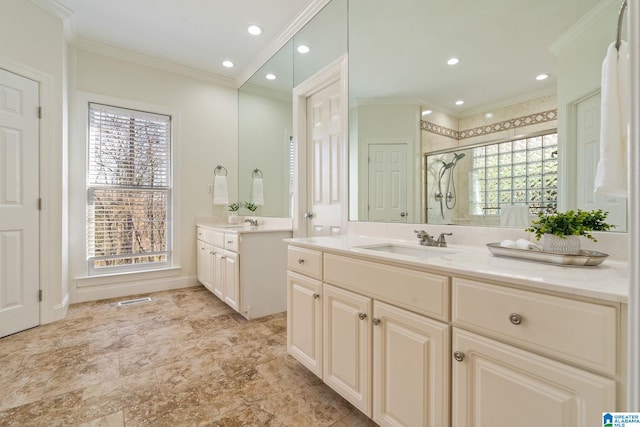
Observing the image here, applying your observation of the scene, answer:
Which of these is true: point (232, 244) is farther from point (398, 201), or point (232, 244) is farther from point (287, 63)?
point (287, 63)

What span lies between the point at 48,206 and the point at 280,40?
282cm

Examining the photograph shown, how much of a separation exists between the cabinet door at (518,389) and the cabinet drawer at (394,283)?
0.43 ft

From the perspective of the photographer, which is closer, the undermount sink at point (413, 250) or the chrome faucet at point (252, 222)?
the undermount sink at point (413, 250)

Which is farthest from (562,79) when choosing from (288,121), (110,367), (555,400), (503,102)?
A: (110,367)

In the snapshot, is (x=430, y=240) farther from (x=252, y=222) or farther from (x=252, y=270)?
(x=252, y=222)

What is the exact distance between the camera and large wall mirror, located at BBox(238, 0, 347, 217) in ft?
8.39

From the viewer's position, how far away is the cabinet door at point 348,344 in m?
1.34

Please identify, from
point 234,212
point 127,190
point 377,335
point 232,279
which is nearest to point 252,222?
point 234,212

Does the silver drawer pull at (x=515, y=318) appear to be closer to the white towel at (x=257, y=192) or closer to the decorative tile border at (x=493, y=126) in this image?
the decorative tile border at (x=493, y=126)

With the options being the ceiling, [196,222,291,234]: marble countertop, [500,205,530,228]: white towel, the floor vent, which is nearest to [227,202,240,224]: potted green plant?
[196,222,291,234]: marble countertop

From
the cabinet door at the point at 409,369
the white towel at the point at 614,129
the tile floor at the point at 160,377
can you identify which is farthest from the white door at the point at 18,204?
the white towel at the point at 614,129

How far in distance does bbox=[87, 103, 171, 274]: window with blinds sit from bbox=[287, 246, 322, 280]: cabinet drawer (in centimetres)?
265

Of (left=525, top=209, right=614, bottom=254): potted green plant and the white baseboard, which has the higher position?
(left=525, top=209, right=614, bottom=254): potted green plant

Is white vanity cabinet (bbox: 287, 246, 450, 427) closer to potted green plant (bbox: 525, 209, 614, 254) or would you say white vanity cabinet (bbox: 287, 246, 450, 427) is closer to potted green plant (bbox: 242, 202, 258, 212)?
potted green plant (bbox: 525, 209, 614, 254)
